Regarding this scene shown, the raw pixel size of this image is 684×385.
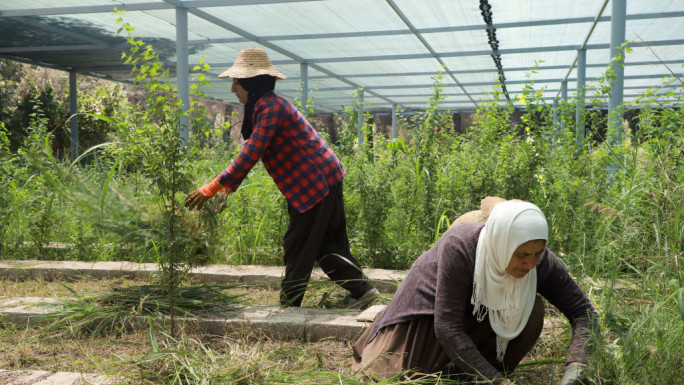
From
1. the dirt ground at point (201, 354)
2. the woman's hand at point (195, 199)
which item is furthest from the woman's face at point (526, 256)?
the woman's hand at point (195, 199)

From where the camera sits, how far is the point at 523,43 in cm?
872

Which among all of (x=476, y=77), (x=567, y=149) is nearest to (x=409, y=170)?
(x=567, y=149)

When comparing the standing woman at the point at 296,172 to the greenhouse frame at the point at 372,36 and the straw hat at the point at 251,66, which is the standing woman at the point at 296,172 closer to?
the straw hat at the point at 251,66

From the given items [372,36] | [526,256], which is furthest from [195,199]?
[372,36]

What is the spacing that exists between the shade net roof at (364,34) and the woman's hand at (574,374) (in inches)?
101

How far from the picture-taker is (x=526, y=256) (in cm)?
225

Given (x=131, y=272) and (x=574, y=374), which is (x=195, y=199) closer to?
(x=131, y=272)

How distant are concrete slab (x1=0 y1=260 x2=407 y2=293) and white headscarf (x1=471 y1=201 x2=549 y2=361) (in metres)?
1.86

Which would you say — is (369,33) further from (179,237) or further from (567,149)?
(179,237)

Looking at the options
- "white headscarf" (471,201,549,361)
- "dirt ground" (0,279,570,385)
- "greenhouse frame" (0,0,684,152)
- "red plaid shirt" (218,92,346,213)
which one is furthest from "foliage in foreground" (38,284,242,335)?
"greenhouse frame" (0,0,684,152)

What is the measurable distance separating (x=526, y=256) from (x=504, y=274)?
A: 14 cm

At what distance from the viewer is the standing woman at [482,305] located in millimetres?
2260

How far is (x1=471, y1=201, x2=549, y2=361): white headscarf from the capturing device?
86.5 inches

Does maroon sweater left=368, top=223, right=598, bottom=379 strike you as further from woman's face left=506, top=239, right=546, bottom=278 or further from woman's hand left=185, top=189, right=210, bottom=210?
woman's hand left=185, top=189, right=210, bottom=210
